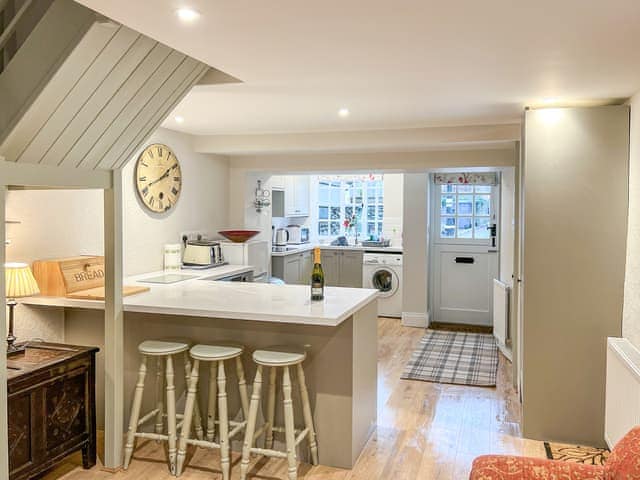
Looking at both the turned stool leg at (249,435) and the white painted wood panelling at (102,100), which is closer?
the white painted wood panelling at (102,100)

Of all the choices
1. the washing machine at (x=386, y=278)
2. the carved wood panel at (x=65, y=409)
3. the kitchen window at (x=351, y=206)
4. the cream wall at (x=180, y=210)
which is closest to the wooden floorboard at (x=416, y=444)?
the carved wood panel at (x=65, y=409)

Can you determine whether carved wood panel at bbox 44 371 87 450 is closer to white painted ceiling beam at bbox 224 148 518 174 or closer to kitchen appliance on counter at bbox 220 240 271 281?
kitchen appliance on counter at bbox 220 240 271 281

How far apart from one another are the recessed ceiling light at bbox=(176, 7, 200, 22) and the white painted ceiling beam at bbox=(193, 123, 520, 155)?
287 cm

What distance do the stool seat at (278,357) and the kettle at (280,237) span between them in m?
4.45

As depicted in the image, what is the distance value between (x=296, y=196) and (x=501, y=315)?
11.6ft

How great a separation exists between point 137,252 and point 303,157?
6.44 feet

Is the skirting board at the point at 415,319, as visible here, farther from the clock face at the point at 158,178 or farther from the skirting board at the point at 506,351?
the clock face at the point at 158,178

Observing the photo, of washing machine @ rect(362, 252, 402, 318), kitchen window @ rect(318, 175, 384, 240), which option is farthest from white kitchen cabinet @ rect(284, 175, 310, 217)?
washing machine @ rect(362, 252, 402, 318)

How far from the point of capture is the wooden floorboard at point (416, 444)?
3.03 metres

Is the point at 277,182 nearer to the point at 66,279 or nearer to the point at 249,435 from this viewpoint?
the point at 66,279

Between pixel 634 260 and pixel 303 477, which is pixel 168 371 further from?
pixel 634 260

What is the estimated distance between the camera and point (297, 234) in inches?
326

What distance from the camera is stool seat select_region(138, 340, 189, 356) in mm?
3078

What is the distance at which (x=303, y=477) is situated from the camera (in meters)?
2.99
